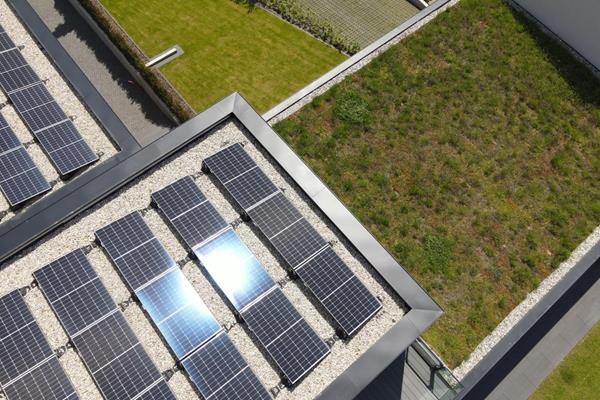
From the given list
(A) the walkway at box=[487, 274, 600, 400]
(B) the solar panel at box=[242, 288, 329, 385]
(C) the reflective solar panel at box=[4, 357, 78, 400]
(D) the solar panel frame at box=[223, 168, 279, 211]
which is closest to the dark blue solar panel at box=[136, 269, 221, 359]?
(B) the solar panel at box=[242, 288, 329, 385]

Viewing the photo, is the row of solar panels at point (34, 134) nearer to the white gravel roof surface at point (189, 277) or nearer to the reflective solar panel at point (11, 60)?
the reflective solar panel at point (11, 60)

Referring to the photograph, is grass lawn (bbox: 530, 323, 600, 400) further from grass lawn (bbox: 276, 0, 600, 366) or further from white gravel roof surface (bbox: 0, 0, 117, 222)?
white gravel roof surface (bbox: 0, 0, 117, 222)

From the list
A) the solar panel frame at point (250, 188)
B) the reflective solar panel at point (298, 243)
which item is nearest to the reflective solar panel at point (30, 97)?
the solar panel frame at point (250, 188)

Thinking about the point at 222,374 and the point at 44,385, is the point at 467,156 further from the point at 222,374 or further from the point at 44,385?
the point at 44,385

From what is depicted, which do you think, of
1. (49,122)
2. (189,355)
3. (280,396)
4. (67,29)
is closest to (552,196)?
(280,396)

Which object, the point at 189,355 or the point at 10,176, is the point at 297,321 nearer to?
the point at 189,355

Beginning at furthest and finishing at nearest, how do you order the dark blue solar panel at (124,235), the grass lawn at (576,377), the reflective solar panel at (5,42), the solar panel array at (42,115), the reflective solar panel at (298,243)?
the grass lawn at (576,377), the reflective solar panel at (5,42), the solar panel array at (42,115), the reflective solar panel at (298,243), the dark blue solar panel at (124,235)
